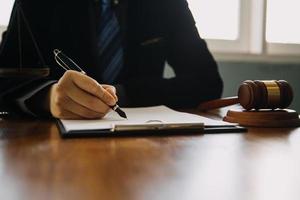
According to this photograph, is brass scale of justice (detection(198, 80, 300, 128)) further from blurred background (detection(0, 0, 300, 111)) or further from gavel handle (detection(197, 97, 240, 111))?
blurred background (detection(0, 0, 300, 111))

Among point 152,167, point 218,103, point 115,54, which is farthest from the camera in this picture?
point 115,54

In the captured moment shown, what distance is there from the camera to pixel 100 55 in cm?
161

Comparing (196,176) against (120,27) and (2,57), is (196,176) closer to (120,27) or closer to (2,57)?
(2,57)

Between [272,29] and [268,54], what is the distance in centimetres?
19

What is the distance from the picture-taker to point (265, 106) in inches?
36.2

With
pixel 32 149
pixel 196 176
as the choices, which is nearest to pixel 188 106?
pixel 32 149

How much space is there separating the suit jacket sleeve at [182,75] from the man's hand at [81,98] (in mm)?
373

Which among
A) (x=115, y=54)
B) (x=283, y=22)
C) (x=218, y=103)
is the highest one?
(x=283, y=22)

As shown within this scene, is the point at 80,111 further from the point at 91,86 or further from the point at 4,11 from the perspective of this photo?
the point at 4,11

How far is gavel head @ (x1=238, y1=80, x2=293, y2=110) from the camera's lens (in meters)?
0.91

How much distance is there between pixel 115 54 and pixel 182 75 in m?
0.28

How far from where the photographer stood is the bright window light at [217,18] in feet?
8.20

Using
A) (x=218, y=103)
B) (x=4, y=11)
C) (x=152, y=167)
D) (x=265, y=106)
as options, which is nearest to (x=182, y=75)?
(x=218, y=103)

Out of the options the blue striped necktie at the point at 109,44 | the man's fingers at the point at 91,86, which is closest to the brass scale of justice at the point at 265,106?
the man's fingers at the point at 91,86
